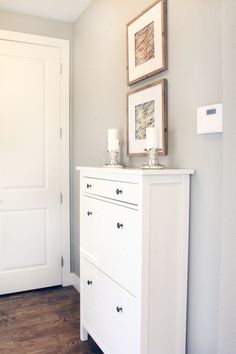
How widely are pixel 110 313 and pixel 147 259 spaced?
534mm

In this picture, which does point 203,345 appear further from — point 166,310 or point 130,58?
point 130,58

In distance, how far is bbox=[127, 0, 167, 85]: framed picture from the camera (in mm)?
1763

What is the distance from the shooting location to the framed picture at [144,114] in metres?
1.77

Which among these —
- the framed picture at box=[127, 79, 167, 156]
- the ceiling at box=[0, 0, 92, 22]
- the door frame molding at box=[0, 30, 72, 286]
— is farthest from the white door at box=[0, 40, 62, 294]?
the framed picture at box=[127, 79, 167, 156]

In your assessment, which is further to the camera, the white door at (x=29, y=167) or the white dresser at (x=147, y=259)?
the white door at (x=29, y=167)

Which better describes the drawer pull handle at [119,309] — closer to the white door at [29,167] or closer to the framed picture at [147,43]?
the framed picture at [147,43]

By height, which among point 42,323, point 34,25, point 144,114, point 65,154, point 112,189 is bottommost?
point 42,323

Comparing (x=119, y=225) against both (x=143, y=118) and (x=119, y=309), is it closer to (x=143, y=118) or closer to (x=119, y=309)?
(x=119, y=309)

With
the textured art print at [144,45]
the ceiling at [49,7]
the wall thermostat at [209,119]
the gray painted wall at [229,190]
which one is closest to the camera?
the gray painted wall at [229,190]

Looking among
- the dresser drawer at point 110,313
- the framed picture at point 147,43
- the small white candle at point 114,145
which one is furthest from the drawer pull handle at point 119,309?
the framed picture at point 147,43

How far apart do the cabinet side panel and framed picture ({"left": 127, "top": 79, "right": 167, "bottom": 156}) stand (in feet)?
1.11

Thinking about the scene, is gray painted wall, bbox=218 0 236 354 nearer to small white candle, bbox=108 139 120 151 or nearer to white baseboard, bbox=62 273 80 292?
small white candle, bbox=108 139 120 151

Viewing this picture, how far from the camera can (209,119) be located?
1.46m

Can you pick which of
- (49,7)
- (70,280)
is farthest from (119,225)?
(49,7)
